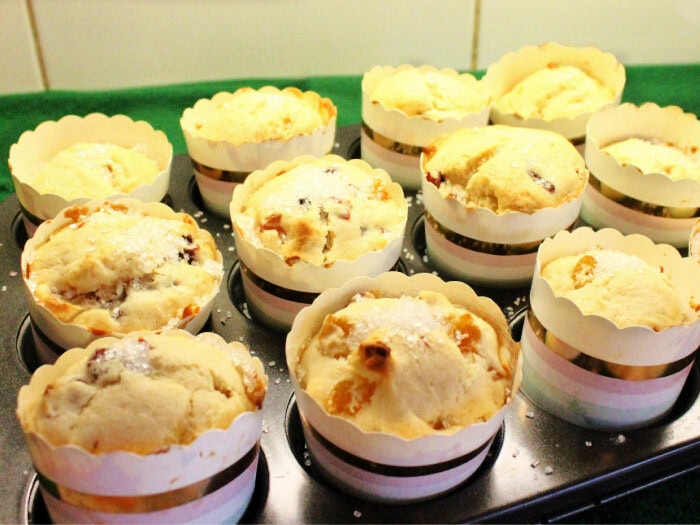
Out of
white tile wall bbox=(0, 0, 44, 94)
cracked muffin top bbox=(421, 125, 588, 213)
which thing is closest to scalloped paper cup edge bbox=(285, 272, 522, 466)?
cracked muffin top bbox=(421, 125, 588, 213)

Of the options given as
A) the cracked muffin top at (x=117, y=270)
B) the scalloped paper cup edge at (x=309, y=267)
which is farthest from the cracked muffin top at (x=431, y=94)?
the cracked muffin top at (x=117, y=270)

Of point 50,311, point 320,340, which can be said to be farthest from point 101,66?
point 320,340

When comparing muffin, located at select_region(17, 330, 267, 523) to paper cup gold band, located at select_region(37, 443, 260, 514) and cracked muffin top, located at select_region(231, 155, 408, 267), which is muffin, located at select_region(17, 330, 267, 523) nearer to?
paper cup gold band, located at select_region(37, 443, 260, 514)

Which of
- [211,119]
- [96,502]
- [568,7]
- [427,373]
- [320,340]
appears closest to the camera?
[96,502]

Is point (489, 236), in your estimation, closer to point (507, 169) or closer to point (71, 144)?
point (507, 169)

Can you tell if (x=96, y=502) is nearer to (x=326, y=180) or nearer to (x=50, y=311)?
(x=50, y=311)

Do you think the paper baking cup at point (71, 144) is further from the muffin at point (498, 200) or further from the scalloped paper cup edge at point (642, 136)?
the scalloped paper cup edge at point (642, 136)
